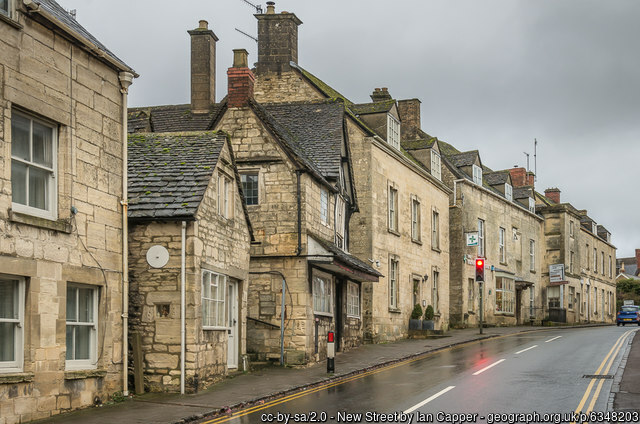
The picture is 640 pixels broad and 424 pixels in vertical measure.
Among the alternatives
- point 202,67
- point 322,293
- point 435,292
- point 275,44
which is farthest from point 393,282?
point 202,67

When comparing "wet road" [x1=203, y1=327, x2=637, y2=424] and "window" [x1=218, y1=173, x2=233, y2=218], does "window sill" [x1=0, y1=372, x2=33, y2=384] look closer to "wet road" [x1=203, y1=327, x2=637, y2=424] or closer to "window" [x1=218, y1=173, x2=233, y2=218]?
"wet road" [x1=203, y1=327, x2=637, y2=424]

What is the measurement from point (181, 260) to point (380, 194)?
1661 cm

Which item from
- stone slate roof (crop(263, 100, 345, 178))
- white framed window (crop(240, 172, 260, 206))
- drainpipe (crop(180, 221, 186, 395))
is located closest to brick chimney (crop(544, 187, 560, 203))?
stone slate roof (crop(263, 100, 345, 178))

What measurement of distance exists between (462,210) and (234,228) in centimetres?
2570

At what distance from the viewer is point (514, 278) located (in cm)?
4878

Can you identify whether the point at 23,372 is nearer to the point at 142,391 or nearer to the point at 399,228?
the point at 142,391

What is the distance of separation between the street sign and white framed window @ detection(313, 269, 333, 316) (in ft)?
110

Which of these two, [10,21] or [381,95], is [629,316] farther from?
[10,21]

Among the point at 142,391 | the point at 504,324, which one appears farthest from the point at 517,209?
the point at 142,391

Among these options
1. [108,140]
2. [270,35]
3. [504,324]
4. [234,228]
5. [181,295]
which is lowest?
[504,324]

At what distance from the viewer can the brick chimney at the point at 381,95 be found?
125 feet

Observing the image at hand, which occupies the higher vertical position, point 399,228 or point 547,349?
point 399,228

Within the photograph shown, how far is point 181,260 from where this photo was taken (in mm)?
15695

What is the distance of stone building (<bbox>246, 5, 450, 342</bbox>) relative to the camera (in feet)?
99.9
